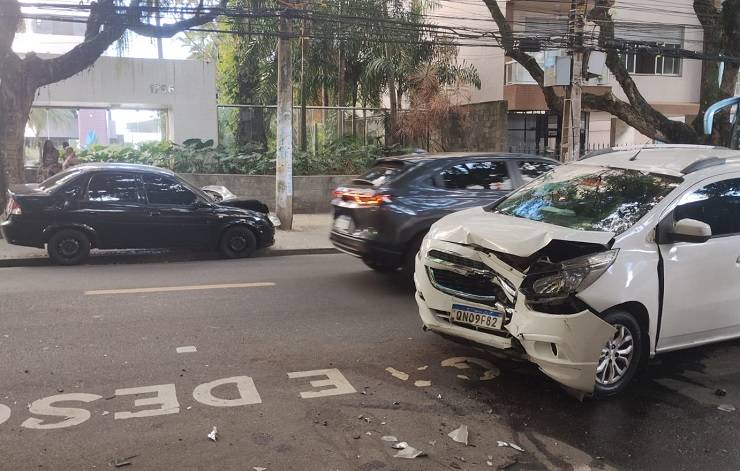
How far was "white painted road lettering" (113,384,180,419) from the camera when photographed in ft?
13.0

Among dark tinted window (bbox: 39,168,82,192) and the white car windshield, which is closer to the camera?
the white car windshield

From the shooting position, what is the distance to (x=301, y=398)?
4.29m

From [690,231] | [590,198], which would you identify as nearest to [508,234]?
[590,198]

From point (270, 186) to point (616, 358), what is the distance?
1249 centimetres

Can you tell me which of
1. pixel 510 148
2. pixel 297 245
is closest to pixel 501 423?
pixel 297 245

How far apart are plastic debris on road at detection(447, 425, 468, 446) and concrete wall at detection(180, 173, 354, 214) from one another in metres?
12.5

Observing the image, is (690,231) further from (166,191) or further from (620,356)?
(166,191)

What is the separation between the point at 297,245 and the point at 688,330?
770cm

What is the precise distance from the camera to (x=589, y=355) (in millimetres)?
4012

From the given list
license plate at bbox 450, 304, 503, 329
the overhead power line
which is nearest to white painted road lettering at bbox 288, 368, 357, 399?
license plate at bbox 450, 304, 503, 329

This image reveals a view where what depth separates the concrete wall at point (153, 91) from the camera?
57.2 ft

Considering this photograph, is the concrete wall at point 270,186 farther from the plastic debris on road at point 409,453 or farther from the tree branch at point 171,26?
the plastic debris on road at point 409,453

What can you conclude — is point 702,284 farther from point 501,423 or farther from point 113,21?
point 113,21

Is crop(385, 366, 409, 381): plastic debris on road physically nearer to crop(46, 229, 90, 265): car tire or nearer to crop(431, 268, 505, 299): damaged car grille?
crop(431, 268, 505, 299): damaged car grille
